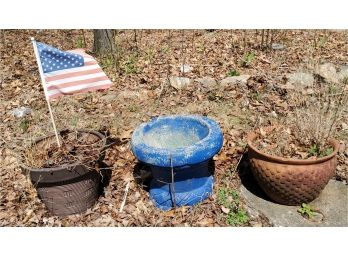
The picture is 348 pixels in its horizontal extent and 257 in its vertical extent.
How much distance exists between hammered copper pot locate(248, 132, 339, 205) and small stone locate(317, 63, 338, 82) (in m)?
2.25

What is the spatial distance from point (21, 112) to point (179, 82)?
2.34 metres

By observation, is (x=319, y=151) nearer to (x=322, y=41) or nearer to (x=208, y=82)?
(x=208, y=82)

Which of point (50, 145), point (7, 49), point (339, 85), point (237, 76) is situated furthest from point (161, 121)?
point (7, 49)

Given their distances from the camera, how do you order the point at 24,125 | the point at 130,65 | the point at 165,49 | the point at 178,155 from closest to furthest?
the point at 178,155
the point at 24,125
the point at 130,65
the point at 165,49

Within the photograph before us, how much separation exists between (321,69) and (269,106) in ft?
4.20

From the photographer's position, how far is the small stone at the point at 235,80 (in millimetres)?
5895

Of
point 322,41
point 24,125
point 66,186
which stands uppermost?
point 322,41

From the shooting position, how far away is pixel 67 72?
3652 millimetres

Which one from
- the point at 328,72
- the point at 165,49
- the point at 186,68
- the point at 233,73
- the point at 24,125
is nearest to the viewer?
the point at 24,125

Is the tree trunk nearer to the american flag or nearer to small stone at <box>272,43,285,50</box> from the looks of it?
small stone at <box>272,43,285,50</box>

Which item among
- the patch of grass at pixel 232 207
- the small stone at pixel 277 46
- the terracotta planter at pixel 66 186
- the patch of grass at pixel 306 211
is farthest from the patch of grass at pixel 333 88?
the terracotta planter at pixel 66 186

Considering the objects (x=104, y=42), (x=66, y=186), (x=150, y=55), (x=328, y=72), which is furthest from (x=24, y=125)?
(x=328, y=72)

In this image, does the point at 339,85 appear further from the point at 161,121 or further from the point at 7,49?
the point at 7,49

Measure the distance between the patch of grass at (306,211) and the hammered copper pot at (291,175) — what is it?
5 cm
